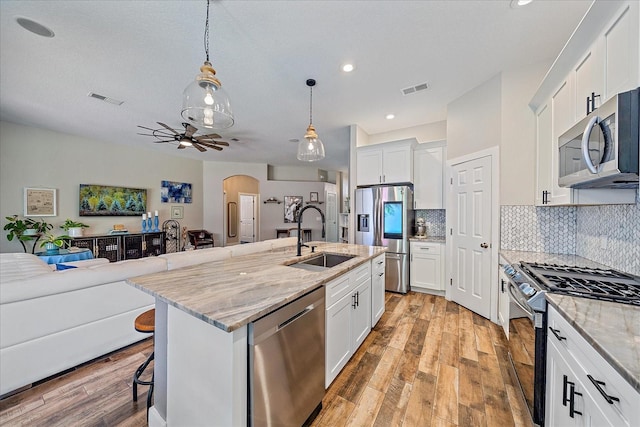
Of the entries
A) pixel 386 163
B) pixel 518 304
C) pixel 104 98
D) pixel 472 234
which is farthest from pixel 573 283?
pixel 104 98

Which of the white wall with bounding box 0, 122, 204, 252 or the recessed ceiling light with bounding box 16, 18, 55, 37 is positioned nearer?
the recessed ceiling light with bounding box 16, 18, 55, 37

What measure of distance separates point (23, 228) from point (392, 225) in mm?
6353

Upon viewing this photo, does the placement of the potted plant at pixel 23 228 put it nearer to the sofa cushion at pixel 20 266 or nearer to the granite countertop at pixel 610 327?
the sofa cushion at pixel 20 266

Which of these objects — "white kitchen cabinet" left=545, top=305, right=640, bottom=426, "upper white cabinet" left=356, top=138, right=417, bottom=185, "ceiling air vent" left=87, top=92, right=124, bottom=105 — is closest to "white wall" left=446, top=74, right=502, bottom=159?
"upper white cabinet" left=356, top=138, right=417, bottom=185

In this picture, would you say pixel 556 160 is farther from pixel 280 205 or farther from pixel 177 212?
pixel 177 212

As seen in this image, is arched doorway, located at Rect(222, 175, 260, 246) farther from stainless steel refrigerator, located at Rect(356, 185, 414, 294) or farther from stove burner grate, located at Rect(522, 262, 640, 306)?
stove burner grate, located at Rect(522, 262, 640, 306)

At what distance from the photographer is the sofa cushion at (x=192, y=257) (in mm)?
2389

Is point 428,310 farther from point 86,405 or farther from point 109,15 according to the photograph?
point 109,15

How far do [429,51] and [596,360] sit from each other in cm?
263

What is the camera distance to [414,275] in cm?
380

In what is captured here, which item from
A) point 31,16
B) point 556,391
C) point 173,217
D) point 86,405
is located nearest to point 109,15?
point 31,16

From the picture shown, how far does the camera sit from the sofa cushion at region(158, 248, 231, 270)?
7.84 ft

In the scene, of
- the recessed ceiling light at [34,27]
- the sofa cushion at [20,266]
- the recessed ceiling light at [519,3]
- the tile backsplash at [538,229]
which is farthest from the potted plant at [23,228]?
the tile backsplash at [538,229]

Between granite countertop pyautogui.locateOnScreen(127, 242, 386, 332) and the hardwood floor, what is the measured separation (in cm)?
89
